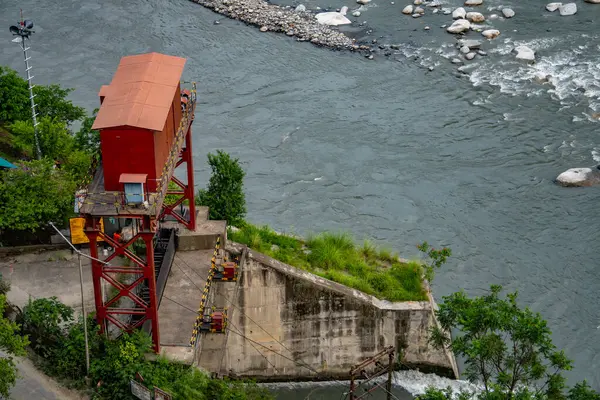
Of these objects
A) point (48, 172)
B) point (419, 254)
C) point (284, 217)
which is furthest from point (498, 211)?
point (48, 172)

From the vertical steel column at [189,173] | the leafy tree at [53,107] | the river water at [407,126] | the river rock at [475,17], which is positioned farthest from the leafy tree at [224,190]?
the river rock at [475,17]

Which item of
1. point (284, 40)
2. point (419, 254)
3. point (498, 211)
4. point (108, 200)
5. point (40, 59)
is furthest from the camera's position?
point (284, 40)

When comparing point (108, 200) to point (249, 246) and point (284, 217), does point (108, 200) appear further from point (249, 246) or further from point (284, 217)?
point (284, 217)

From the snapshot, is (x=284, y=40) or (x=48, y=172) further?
(x=284, y=40)

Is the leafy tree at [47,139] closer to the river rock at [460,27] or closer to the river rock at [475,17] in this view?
the river rock at [460,27]

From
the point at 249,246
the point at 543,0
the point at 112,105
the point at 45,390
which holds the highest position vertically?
the point at 543,0

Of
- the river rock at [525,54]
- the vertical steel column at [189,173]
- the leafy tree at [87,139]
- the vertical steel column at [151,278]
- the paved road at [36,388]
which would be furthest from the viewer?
the river rock at [525,54]
